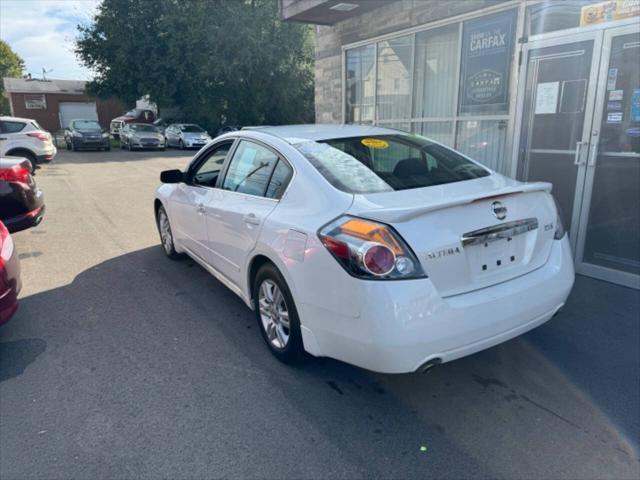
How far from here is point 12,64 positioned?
197 feet

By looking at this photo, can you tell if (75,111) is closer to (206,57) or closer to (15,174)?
(206,57)

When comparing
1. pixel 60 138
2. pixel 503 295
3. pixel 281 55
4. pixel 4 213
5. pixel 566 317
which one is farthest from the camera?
pixel 60 138

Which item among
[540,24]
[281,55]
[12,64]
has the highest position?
[12,64]

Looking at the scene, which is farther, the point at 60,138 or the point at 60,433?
the point at 60,138

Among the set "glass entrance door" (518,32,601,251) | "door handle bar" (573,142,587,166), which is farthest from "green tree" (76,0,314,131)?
"door handle bar" (573,142,587,166)

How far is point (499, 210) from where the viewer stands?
2699 mm

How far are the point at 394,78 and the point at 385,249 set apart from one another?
616 cm

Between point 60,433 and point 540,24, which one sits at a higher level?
point 540,24

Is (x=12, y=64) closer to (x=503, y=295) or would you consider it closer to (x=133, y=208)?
(x=133, y=208)

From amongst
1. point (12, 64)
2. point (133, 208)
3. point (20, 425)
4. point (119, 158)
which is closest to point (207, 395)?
point (20, 425)

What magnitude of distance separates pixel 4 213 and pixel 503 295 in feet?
19.3

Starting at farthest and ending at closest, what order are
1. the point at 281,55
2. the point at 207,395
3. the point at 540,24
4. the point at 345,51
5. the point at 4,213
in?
the point at 281,55 < the point at 345,51 < the point at 4,213 < the point at 540,24 < the point at 207,395

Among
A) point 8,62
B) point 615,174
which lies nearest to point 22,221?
point 615,174

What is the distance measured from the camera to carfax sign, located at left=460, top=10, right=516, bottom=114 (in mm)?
5785
